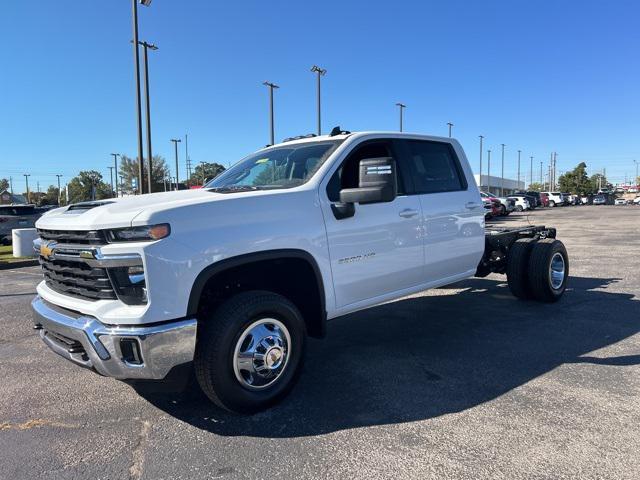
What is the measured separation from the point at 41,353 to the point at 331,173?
3.57 metres

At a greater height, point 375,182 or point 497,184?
point 497,184

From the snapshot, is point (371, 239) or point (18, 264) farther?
point (18, 264)

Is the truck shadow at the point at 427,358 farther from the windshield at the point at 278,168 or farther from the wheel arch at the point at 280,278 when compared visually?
the windshield at the point at 278,168

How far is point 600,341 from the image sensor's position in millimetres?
5199

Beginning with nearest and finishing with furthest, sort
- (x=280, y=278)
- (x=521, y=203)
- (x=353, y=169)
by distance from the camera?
(x=280, y=278)
(x=353, y=169)
(x=521, y=203)

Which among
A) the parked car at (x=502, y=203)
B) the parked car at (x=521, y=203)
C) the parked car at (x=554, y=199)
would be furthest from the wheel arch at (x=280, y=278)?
the parked car at (x=554, y=199)

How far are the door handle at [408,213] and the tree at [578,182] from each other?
320 feet

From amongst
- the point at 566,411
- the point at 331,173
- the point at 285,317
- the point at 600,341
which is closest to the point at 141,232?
the point at 285,317

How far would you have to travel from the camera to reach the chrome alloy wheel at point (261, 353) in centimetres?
351

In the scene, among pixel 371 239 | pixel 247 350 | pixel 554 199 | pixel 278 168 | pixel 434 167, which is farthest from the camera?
pixel 554 199

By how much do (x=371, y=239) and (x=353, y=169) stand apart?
25.9 inches

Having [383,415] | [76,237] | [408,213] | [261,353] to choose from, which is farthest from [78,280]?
[408,213]

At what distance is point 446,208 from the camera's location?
519 cm

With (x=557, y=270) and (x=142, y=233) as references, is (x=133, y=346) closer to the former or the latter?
(x=142, y=233)
